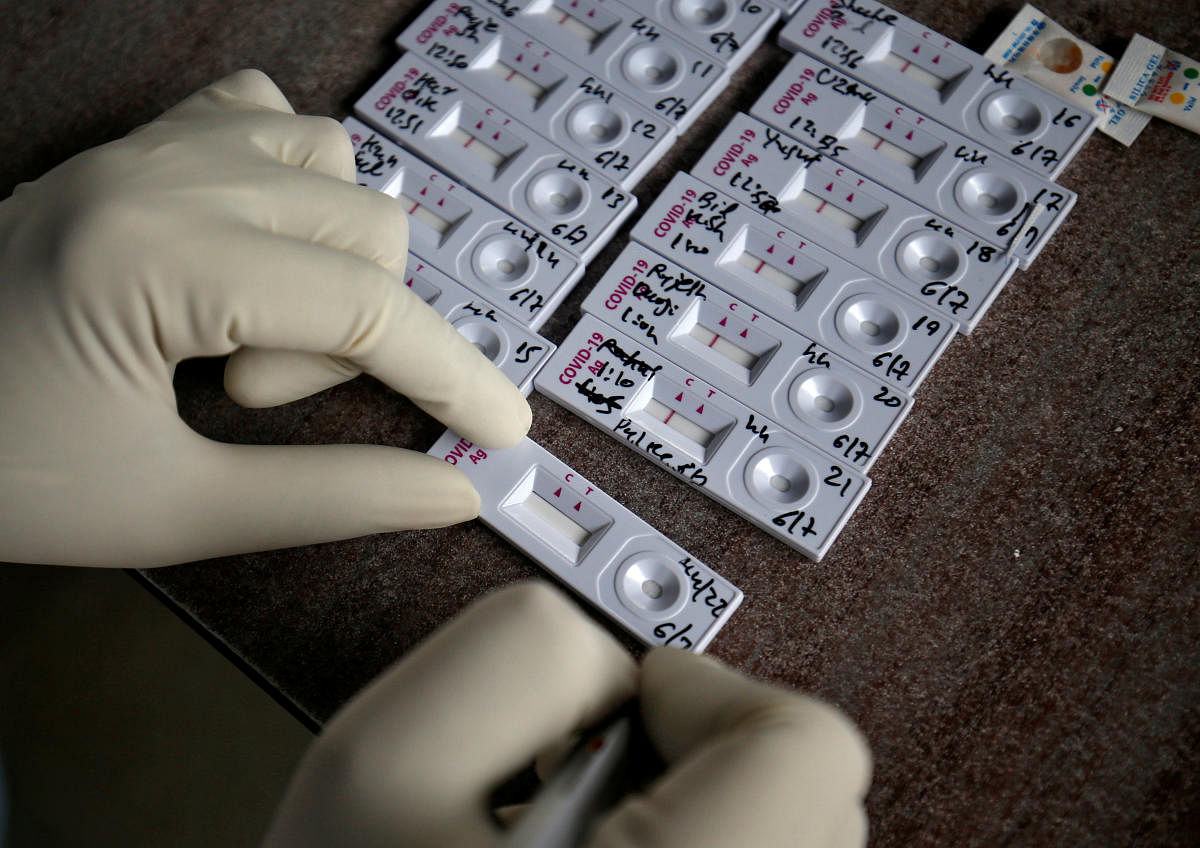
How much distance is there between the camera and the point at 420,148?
0.96m

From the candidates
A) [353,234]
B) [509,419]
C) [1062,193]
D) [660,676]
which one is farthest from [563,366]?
[1062,193]

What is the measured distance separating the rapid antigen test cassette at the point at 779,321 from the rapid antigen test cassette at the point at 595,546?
0.14 m

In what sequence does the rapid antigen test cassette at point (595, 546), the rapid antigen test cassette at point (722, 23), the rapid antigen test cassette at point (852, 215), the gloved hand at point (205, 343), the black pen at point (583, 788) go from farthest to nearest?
the rapid antigen test cassette at point (722, 23) → the rapid antigen test cassette at point (852, 215) → the rapid antigen test cassette at point (595, 546) → the gloved hand at point (205, 343) → the black pen at point (583, 788)

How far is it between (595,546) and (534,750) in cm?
24

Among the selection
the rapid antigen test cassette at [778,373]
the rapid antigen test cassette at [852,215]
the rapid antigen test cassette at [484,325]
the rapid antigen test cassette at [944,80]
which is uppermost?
the rapid antigen test cassette at [944,80]

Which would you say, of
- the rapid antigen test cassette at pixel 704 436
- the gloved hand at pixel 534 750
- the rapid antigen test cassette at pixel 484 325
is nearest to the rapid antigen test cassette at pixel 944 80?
the rapid antigen test cassette at pixel 704 436

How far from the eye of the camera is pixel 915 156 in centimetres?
95

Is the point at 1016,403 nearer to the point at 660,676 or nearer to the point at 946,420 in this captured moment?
the point at 946,420

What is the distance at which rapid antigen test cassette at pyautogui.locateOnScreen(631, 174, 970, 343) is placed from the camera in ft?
2.95

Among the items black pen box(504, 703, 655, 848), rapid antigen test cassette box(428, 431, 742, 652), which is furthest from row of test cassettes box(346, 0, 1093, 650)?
black pen box(504, 703, 655, 848)

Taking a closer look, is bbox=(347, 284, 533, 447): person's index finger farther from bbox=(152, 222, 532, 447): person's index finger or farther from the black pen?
the black pen

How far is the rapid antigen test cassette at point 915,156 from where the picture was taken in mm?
907

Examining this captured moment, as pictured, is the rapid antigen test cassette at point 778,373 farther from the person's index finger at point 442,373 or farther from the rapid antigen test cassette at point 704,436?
the person's index finger at point 442,373

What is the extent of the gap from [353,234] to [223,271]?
4.4 inches
